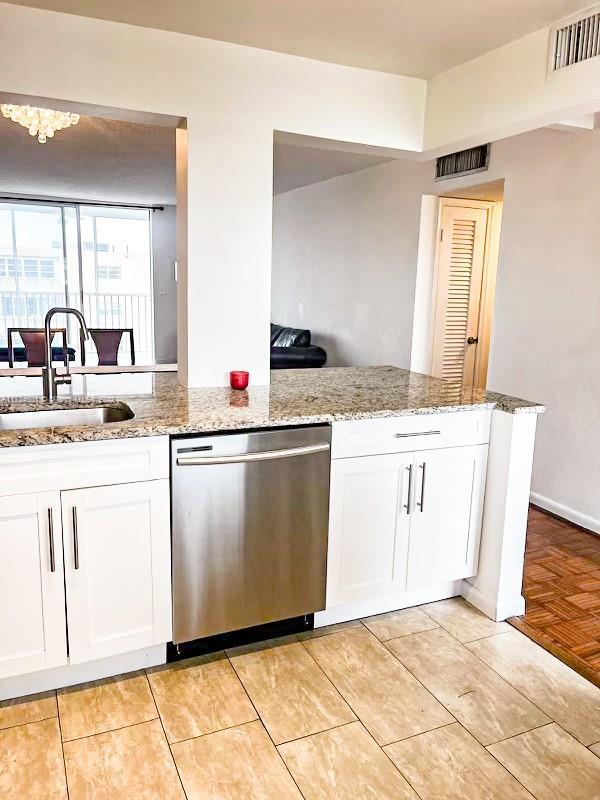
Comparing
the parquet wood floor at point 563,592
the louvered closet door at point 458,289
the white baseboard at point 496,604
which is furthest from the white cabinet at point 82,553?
the louvered closet door at point 458,289

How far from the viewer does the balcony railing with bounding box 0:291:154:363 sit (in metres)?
8.88

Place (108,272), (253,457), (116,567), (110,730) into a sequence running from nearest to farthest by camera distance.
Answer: (110,730), (116,567), (253,457), (108,272)

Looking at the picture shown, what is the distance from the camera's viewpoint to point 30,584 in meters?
1.89

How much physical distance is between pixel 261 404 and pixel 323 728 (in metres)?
1.12

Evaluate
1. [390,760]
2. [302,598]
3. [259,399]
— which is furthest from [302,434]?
[390,760]

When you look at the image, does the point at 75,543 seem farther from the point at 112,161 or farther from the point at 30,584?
the point at 112,161

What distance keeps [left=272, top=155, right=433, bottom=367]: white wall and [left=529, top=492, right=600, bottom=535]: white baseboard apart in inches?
65.9

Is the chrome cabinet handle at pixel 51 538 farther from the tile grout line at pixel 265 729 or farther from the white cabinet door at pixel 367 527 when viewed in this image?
the white cabinet door at pixel 367 527

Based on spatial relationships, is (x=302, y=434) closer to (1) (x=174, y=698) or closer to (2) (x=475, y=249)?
(1) (x=174, y=698)

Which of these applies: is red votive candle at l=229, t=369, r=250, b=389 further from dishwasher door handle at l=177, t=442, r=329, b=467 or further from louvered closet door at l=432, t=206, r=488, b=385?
louvered closet door at l=432, t=206, r=488, b=385

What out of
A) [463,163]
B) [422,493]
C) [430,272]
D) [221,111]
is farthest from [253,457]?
[430,272]

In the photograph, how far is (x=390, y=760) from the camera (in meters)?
1.78

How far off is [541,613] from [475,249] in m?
3.19

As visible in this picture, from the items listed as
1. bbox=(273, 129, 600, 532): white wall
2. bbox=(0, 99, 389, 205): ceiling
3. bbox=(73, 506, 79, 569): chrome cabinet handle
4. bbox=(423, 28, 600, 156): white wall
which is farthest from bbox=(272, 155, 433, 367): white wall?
bbox=(73, 506, 79, 569): chrome cabinet handle
